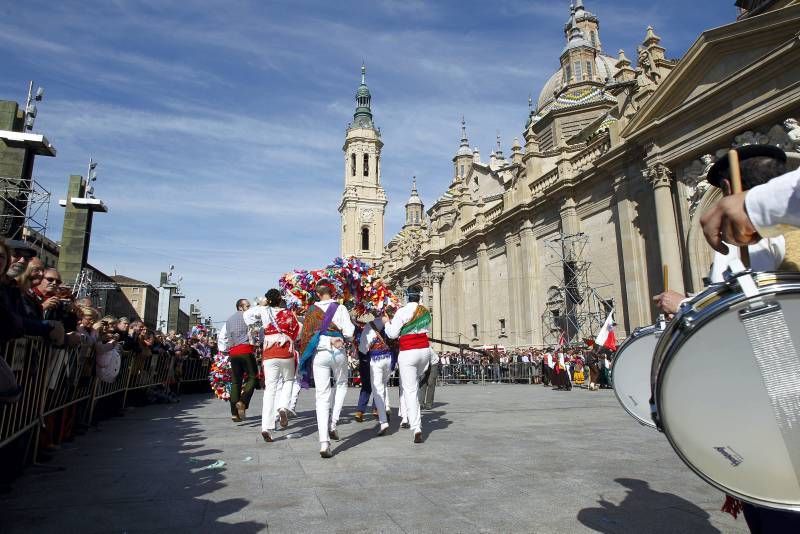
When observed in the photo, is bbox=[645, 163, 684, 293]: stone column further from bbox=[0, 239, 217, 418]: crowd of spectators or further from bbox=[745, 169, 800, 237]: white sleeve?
bbox=[745, 169, 800, 237]: white sleeve

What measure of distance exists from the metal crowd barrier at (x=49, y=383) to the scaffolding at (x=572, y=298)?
1980cm

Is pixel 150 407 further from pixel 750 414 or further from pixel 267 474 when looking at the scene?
pixel 750 414

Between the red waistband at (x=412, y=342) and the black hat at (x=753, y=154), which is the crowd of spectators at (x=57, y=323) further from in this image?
the red waistband at (x=412, y=342)

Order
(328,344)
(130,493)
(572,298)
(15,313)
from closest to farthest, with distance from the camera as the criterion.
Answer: (15,313) < (130,493) < (328,344) < (572,298)

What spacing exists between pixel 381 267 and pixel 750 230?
60946 millimetres

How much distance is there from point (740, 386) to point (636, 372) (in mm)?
1252

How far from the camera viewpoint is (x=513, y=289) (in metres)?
30.3

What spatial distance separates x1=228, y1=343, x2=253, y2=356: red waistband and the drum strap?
327 inches

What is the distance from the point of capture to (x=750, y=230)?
1.69 m

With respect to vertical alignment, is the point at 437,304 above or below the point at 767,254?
above

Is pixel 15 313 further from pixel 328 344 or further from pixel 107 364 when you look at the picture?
pixel 107 364

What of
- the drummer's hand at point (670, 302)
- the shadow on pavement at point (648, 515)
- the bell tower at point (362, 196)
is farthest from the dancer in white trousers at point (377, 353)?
the bell tower at point (362, 196)

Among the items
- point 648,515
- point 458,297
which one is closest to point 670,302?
point 648,515

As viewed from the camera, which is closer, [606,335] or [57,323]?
[57,323]
